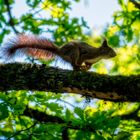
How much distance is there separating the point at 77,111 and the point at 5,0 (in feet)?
15.0

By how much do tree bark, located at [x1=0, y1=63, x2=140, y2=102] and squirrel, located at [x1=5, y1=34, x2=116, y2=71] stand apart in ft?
1.78

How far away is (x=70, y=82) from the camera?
14.4 feet

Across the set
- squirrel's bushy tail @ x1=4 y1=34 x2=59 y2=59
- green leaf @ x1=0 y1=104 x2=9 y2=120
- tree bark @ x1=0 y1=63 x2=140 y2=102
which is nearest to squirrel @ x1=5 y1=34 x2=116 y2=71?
squirrel's bushy tail @ x1=4 y1=34 x2=59 y2=59

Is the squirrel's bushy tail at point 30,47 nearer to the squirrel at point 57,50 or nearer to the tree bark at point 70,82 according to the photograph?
the squirrel at point 57,50

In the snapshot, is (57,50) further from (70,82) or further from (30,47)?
(70,82)

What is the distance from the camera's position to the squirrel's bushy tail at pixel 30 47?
4.98 metres

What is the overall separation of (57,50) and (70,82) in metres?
1.25

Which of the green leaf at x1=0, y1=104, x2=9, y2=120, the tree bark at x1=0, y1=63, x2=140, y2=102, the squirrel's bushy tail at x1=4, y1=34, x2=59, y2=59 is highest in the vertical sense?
the squirrel's bushy tail at x1=4, y1=34, x2=59, y2=59

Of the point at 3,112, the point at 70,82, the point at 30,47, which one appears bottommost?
the point at 3,112

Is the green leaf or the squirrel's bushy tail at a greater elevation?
the squirrel's bushy tail

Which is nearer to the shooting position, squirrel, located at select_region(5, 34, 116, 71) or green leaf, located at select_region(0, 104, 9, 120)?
green leaf, located at select_region(0, 104, 9, 120)

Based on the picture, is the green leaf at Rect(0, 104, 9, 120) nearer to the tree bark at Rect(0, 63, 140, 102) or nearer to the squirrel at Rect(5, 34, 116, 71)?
the tree bark at Rect(0, 63, 140, 102)

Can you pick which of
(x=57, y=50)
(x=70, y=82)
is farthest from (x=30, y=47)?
(x=70, y=82)

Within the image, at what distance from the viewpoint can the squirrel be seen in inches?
198
